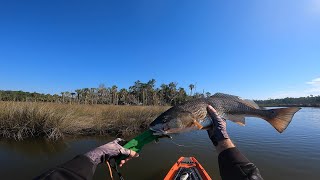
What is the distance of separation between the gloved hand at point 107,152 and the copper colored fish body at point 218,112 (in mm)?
398

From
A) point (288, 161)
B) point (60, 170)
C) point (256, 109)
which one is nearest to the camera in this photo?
point (60, 170)

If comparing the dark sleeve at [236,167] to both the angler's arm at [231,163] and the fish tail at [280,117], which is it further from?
the fish tail at [280,117]

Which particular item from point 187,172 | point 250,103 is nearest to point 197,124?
point 250,103

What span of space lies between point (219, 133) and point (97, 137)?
1168cm

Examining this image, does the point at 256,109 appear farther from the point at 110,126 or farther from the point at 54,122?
the point at 110,126

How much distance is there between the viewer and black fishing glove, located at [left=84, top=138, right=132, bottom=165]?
1.89 metres

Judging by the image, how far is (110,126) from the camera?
1394cm

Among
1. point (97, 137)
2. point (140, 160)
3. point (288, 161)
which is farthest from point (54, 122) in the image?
point (288, 161)

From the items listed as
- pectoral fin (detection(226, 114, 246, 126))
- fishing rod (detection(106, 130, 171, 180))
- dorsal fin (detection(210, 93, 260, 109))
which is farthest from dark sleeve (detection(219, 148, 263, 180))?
dorsal fin (detection(210, 93, 260, 109))

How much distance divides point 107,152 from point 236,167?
1.10 m

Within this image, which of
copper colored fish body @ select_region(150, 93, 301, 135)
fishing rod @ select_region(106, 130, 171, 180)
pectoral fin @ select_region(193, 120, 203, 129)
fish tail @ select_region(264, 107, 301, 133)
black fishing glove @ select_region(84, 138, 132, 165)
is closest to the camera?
black fishing glove @ select_region(84, 138, 132, 165)

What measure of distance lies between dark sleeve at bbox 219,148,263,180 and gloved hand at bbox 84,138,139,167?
0.90 meters

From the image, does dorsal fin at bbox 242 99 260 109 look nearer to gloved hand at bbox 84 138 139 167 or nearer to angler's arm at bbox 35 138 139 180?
gloved hand at bbox 84 138 139 167

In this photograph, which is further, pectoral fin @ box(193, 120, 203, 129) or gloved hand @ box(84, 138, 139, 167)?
pectoral fin @ box(193, 120, 203, 129)
